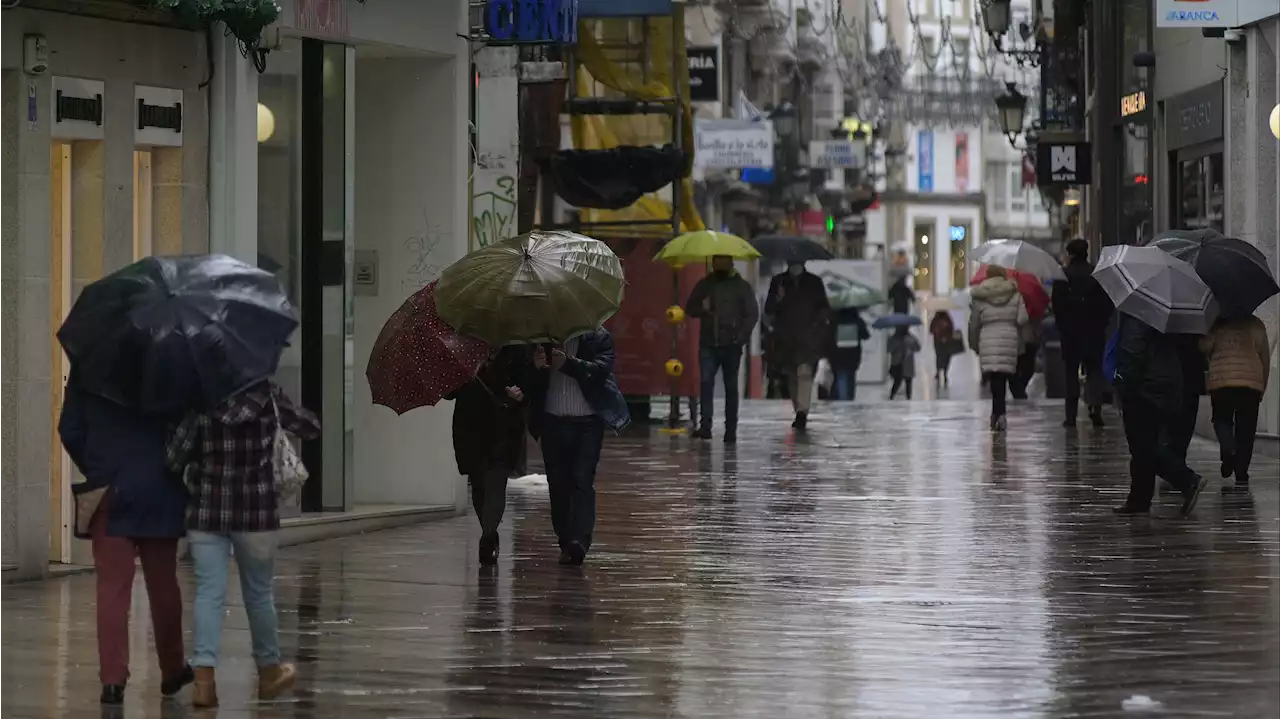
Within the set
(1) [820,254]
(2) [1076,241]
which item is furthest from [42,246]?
(1) [820,254]

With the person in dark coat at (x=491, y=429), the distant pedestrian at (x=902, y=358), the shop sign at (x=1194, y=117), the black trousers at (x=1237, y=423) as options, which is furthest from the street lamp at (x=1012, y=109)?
the person in dark coat at (x=491, y=429)

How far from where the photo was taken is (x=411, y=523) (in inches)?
614

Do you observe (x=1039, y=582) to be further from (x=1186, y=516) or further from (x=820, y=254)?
(x=820, y=254)

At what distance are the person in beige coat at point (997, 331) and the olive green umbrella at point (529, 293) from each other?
39.7ft

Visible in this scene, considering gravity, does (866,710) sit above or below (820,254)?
below

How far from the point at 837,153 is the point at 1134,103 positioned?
2952cm

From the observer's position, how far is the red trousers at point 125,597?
8.61m

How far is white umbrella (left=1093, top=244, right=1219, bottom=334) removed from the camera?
49.3 feet

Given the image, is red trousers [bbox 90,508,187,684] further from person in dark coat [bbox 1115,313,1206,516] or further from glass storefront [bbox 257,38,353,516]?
person in dark coat [bbox 1115,313,1206,516]

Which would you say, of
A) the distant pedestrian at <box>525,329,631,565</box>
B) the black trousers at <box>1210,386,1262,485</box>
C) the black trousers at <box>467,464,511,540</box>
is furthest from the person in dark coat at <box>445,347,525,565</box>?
the black trousers at <box>1210,386,1262,485</box>

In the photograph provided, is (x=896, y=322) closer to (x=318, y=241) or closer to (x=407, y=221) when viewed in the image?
(x=407, y=221)

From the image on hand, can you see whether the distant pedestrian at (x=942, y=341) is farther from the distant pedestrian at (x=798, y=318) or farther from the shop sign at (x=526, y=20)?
the shop sign at (x=526, y=20)

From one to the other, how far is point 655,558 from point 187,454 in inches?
200

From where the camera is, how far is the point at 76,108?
12.7 metres
